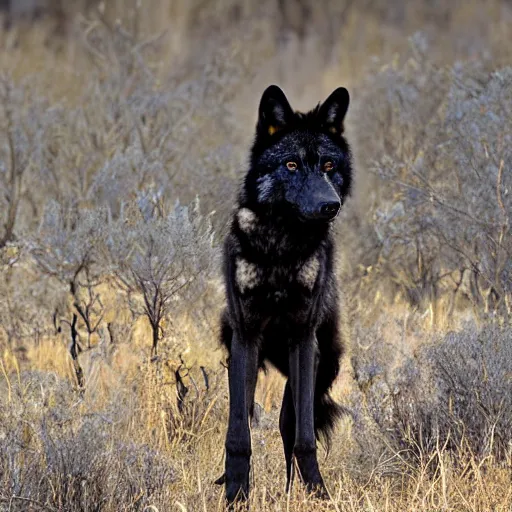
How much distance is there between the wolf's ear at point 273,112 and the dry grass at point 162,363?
1348 millimetres

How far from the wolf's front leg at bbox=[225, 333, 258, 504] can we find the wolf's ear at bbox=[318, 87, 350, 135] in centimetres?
114

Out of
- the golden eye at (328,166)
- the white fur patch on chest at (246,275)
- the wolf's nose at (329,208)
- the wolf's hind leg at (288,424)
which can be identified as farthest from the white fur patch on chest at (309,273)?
the wolf's hind leg at (288,424)

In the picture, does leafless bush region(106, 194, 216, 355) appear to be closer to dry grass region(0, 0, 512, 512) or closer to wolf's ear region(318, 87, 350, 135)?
dry grass region(0, 0, 512, 512)

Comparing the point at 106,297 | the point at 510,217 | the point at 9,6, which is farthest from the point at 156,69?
the point at 9,6

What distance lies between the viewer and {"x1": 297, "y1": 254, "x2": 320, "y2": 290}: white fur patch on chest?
12.9 feet

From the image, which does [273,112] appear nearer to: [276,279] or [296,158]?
[296,158]

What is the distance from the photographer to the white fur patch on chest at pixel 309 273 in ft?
12.9

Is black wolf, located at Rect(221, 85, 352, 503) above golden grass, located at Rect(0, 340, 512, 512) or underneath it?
above

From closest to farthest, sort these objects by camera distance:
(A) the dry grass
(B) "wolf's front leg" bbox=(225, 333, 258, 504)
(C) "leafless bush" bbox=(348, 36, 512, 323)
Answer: (A) the dry grass < (B) "wolf's front leg" bbox=(225, 333, 258, 504) < (C) "leafless bush" bbox=(348, 36, 512, 323)

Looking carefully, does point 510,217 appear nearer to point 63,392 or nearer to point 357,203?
point 63,392

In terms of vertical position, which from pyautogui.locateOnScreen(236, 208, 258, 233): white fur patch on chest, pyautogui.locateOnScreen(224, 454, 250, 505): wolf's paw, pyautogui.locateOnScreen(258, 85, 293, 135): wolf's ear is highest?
pyautogui.locateOnScreen(258, 85, 293, 135): wolf's ear

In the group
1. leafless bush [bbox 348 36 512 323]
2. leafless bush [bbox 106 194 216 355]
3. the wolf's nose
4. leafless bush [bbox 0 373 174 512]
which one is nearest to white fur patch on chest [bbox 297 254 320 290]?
the wolf's nose

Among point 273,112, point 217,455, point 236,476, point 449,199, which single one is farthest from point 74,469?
point 449,199

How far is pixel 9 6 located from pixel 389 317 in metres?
46.0
